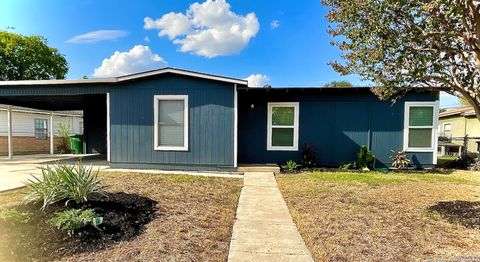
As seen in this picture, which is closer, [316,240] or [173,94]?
[316,240]

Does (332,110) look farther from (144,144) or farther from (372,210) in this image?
(144,144)

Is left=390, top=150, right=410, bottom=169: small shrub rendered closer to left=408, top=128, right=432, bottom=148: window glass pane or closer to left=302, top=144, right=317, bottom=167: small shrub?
left=408, top=128, right=432, bottom=148: window glass pane

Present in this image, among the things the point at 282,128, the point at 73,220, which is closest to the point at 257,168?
the point at 282,128

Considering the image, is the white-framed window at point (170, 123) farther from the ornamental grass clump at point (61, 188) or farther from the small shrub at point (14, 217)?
the small shrub at point (14, 217)

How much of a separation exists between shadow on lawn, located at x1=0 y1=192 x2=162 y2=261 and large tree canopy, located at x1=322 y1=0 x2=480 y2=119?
3972mm

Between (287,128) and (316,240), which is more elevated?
(287,128)

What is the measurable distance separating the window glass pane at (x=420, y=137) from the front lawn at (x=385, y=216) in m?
2.02

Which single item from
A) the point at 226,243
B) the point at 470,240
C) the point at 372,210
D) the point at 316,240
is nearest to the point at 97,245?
the point at 226,243

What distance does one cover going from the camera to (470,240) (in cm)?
367

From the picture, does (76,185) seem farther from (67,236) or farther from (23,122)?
(23,122)

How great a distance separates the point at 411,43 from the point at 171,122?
669 cm

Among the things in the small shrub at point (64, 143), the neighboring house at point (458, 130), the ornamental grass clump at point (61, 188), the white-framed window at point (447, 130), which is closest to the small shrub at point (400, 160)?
the neighboring house at point (458, 130)

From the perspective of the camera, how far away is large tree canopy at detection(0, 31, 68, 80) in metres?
26.7

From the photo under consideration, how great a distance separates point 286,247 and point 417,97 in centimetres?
842
